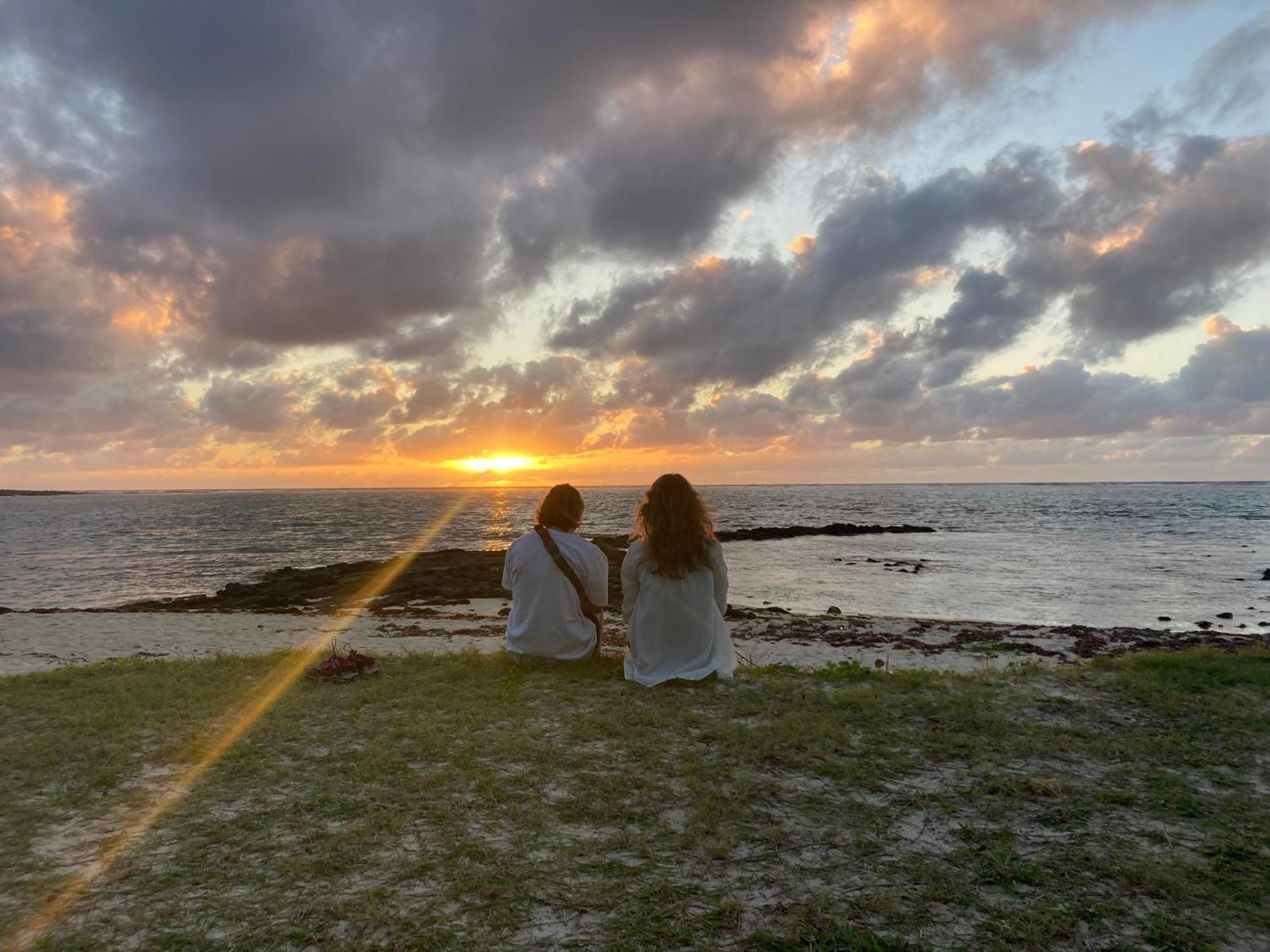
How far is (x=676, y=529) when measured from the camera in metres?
7.00

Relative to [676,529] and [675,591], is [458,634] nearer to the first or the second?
[675,591]

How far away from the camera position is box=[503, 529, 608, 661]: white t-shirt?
25.0 feet

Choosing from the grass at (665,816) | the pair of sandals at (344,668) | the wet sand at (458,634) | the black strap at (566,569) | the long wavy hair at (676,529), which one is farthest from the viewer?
the wet sand at (458,634)

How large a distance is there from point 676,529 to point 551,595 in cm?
172

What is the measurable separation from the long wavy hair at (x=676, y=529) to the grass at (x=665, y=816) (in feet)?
4.30

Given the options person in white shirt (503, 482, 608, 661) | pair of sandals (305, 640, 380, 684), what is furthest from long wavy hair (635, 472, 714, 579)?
pair of sandals (305, 640, 380, 684)

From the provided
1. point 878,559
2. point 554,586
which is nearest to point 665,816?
point 554,586

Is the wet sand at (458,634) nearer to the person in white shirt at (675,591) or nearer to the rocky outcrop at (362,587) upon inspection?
the rocky outcrop at (362,587)

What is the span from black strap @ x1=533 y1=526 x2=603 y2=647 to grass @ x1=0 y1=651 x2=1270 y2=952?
101cm

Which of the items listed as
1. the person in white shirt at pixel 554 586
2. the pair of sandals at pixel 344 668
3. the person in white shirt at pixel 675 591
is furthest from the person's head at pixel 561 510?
the pair of sandals at pixel 344 668

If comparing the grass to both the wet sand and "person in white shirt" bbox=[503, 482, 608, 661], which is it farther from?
the wet sand

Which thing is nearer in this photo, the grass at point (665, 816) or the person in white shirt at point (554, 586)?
the grass at point (665, 816)

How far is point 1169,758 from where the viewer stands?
5.63 m

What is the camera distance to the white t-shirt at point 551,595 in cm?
761
